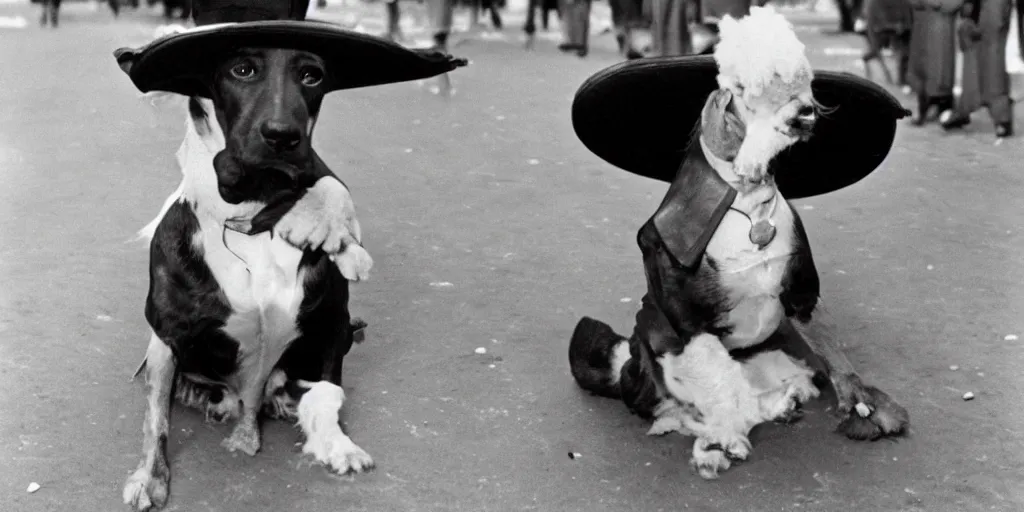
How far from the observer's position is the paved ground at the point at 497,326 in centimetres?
397

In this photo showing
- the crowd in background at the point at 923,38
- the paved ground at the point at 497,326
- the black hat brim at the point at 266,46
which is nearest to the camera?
the black hat brim at the point at 266,46

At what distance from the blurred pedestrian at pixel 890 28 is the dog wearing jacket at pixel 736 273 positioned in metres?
7.27

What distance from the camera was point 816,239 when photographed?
6543 mm

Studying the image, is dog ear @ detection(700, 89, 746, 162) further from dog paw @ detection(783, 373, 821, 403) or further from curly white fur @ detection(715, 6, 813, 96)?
dog paw @ detection(783, 373, 821, 403)

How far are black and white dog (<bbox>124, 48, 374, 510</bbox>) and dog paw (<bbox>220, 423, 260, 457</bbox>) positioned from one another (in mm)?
19

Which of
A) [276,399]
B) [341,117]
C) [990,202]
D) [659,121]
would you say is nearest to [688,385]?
[659,121]

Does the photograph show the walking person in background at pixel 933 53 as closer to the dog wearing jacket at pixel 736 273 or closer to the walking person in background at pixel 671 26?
the walking person in background at pixel 671 26

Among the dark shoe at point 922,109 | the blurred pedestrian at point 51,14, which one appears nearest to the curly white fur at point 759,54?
the dark shoe at point 922,109

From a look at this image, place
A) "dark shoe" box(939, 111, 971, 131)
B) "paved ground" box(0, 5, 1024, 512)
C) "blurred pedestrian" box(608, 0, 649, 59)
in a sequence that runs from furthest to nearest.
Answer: "blurred pedestrian" box(608, 0, 649, 59)
"dark shoe" box(939, 111, 971, 131)
"paved ground" box(0, 5, 1024, 512)

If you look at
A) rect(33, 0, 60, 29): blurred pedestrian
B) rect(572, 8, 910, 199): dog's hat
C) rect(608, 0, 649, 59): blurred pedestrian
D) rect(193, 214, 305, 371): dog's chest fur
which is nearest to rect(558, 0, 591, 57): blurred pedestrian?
rect(608, 0, 649, 59): blurred pedestrian

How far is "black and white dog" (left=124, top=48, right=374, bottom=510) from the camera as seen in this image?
12.3 feet

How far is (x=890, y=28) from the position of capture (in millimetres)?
10977

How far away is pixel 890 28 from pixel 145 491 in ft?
28.3

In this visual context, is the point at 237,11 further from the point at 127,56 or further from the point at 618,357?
the point at 618,357
